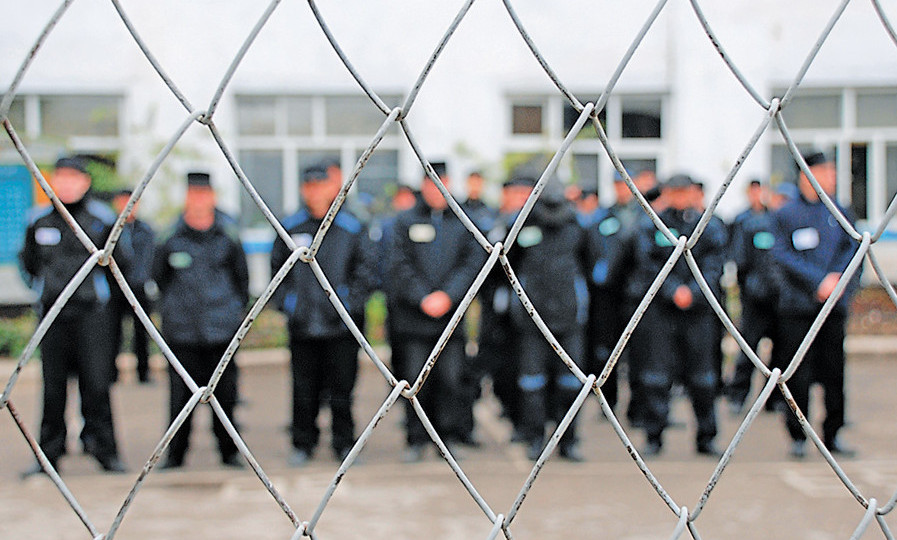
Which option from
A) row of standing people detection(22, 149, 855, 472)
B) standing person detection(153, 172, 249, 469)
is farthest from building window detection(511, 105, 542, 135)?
standing person detection(153, 172, 249, 469)

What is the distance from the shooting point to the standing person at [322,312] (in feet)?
16.6

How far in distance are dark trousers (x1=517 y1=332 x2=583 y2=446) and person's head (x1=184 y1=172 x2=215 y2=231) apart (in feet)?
5.80

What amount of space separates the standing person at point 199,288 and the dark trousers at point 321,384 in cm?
36

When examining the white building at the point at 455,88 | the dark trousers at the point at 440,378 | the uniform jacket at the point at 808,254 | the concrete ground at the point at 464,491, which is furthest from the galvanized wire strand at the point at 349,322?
the white building at the point at 455,88

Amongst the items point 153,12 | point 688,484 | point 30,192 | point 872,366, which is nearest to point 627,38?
point 872,366

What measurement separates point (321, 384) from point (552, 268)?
1.42 meters

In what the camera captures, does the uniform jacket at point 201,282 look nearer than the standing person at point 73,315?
No

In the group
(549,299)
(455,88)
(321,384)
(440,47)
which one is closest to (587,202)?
(549,299)

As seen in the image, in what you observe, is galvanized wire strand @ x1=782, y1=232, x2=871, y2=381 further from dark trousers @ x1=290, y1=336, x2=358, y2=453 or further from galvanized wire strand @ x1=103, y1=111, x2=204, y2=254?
dark trousers @ x1=290, y1=336, x2=358, y2=453

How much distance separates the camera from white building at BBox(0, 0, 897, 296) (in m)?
11.3

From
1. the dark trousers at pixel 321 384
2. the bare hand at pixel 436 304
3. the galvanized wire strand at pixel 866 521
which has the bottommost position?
the dark trousers at pixel 321 384

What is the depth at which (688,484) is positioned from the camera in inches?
187

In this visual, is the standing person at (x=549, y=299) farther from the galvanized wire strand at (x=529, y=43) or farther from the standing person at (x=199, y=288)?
the galvanized wire strand at (x=529, y=43)

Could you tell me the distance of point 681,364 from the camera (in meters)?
5.34
